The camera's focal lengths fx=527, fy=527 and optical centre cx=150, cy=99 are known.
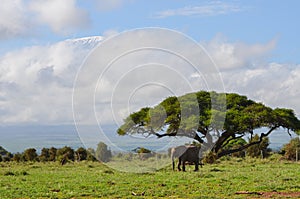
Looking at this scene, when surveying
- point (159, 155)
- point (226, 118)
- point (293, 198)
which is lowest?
point (293, 198)

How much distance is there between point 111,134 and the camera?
26.3 m

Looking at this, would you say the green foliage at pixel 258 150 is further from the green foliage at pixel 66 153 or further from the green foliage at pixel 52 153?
the green foliage at pixel 52 153

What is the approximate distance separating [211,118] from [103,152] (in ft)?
38.1

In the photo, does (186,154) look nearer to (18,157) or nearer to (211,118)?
(211,118)

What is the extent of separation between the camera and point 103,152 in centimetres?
2850

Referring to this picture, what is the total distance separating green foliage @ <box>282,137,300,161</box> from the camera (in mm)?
44031

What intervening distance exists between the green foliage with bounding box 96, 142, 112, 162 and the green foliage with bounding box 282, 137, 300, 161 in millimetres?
19840

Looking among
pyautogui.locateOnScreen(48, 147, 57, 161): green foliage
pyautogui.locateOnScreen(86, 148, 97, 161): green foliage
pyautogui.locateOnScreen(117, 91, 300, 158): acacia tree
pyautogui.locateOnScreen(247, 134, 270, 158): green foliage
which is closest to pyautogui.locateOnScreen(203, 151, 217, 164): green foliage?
pyautogui.locateOnScreen(117, 91, 300, 158): acacia tree

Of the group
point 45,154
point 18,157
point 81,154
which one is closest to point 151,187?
point 81,154

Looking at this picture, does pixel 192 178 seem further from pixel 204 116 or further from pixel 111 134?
pixel 204 116

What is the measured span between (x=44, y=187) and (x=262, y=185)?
715 centimetres

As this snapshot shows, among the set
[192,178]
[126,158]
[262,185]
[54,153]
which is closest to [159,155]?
[126,158]

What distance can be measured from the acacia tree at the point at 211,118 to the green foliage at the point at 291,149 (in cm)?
440

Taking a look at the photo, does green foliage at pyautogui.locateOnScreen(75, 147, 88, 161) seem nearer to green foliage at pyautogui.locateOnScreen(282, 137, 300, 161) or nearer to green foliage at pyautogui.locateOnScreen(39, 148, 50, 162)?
green foliage at pyautogui.locateOnScreen(39, 148, 50, 162)
